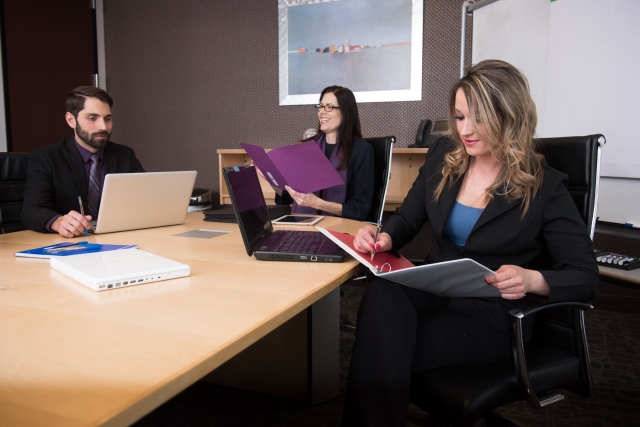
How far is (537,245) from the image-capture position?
53.3 inches

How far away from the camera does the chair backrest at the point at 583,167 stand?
1341mm

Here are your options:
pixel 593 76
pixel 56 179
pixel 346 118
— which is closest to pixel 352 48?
pixel 346 118

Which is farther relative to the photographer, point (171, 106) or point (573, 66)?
point (171, 106)

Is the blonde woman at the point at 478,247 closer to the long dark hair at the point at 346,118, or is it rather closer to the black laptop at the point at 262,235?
the black laptop at the point at 262,235

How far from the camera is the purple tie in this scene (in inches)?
85.8

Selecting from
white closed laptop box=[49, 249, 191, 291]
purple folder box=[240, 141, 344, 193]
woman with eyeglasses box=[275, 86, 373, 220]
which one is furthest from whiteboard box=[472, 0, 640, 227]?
white closed laptop box=[49, 249, 191, 291]

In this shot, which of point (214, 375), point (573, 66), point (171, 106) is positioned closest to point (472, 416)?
point (214, 375)

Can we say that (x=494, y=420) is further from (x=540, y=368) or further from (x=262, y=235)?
(x=262, y=235)

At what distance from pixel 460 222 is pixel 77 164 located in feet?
5.59

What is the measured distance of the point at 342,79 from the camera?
146 inches

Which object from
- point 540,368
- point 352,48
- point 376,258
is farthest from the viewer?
point 352,48

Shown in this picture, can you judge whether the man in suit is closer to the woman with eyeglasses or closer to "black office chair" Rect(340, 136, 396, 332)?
the woman with eyeglasses

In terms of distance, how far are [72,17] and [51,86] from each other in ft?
2.21

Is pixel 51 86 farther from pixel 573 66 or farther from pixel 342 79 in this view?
pixel 573 66
